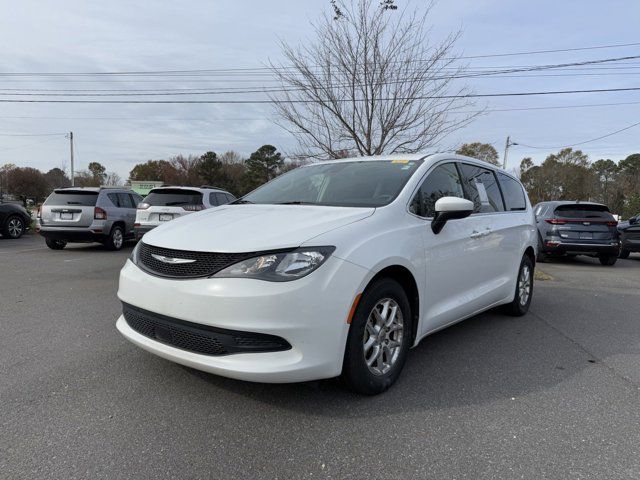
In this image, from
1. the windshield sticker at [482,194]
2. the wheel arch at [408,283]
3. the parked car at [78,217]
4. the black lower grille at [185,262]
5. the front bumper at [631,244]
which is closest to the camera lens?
the black lower grille at [185,262]

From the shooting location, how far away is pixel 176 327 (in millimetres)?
2865

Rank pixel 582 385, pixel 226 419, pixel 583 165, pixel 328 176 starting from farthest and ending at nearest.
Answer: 1. pixel 583 165
2. pixel 328 176
3. pixel 582 385
4. pixel 226 419

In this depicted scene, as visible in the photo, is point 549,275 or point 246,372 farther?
point 549,275

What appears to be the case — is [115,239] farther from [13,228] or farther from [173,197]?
[13,228]

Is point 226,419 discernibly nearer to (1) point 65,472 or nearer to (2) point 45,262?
(1) point 65,472

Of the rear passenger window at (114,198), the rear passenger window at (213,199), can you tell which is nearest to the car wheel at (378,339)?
the rear passenger window at (213,199)

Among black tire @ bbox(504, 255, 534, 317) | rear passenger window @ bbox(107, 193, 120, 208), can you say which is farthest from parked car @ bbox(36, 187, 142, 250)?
black tire @ bbox(504, 255, 534, 317)

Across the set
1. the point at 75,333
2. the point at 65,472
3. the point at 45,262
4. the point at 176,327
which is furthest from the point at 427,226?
the point at 45,262

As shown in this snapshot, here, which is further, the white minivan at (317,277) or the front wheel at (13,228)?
the front wheel at (13,228)

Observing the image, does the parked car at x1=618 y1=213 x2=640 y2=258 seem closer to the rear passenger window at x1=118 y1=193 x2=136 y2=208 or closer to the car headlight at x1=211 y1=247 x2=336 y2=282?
the car headlight at x1=211 y1=247 x2=336 y2=282

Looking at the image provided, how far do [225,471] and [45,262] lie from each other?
8819 millimetres

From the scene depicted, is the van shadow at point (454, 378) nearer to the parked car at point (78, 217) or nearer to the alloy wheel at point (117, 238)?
the parked car at point (78, 217)

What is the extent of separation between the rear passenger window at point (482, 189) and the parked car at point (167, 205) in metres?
7.47

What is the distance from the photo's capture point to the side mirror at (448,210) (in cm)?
350
